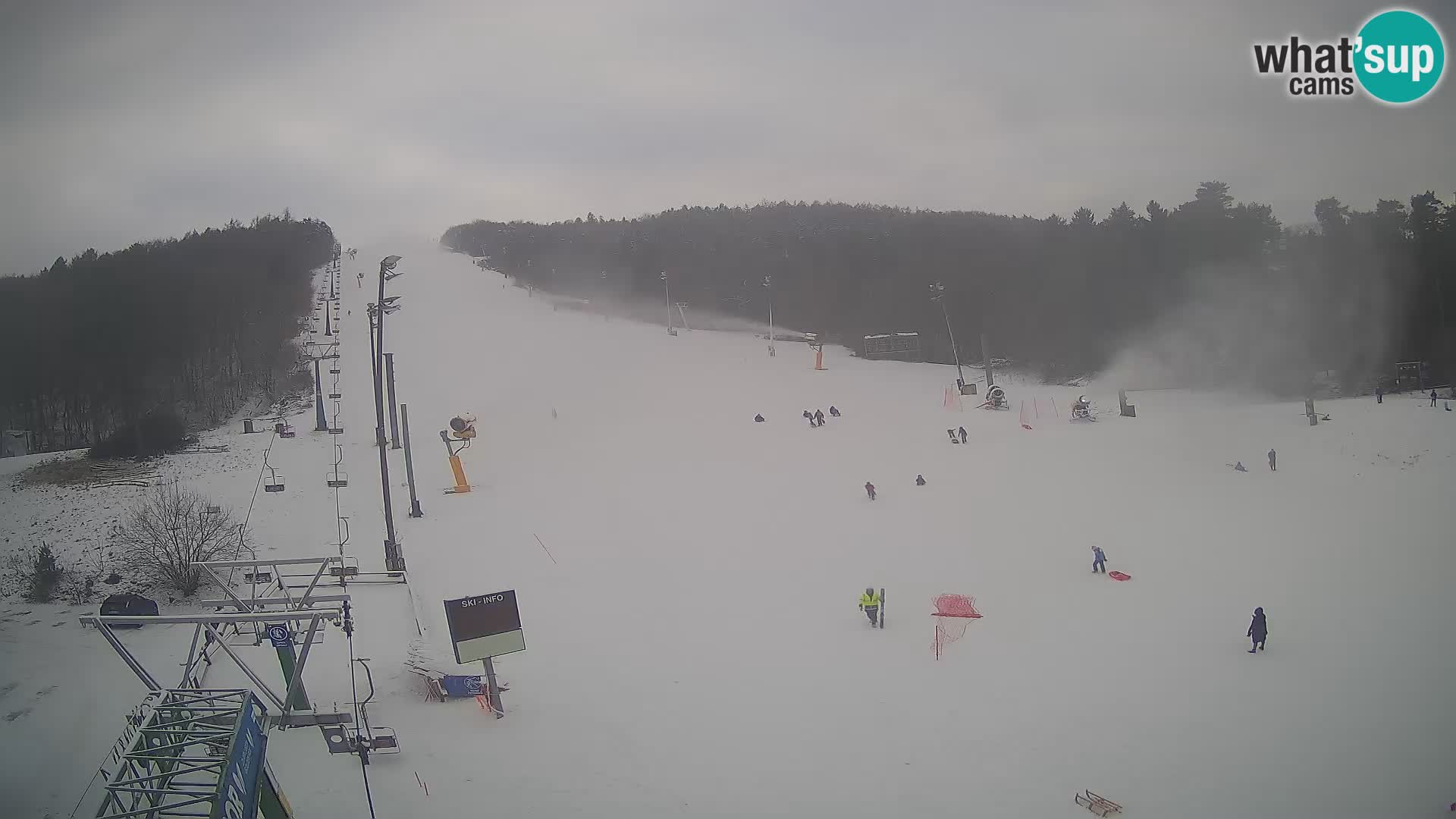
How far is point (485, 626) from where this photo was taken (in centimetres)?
1088

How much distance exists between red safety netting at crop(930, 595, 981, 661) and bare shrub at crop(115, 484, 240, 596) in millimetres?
14497

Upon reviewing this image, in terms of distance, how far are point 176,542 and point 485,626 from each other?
29.0ft

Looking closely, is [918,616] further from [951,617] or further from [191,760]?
[191,760]

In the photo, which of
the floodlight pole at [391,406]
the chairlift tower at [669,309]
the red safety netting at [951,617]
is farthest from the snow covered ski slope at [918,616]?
the chairlift tower at [669,309]

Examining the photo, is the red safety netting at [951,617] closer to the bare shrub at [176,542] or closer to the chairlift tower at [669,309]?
the bare shrub at [176,542]

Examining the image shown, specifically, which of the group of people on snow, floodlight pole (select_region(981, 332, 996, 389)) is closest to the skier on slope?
the group of people on snow

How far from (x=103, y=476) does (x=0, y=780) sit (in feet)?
53.4

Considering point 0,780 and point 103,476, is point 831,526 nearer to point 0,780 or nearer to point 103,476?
point 0,780

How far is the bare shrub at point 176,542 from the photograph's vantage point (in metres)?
15.4

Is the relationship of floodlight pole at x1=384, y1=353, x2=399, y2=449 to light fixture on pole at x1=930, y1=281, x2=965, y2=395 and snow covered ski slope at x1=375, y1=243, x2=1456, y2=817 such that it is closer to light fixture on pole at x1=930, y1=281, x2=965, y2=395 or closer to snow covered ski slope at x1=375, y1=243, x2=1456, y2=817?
snow covered ski slope at x1=375, y1=243, x2=1456, y2=817

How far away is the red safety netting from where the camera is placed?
47.0ft

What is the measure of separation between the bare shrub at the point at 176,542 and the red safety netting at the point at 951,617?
14.5 meters

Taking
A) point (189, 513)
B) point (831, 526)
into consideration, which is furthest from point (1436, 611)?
point (189, 513)

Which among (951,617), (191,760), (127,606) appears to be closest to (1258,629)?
(951,617)
